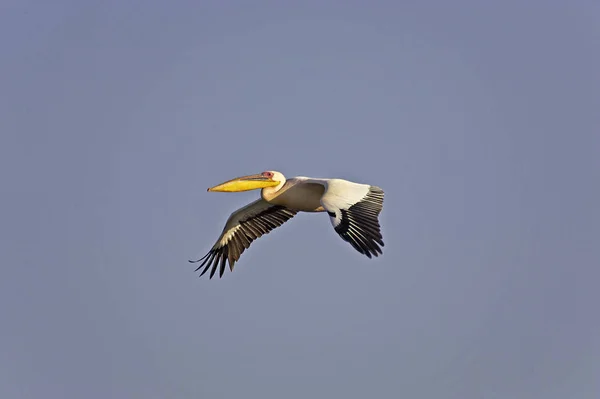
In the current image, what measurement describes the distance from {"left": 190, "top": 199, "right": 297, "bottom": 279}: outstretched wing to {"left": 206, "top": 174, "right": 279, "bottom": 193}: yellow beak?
2.42 ft

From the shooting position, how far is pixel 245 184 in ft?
60.6

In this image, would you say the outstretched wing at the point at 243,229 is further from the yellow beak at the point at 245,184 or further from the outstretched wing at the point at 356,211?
the outstretched wing at the point at 356,211

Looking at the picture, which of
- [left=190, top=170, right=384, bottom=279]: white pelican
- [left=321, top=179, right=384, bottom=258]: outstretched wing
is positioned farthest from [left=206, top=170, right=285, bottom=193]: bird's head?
[left=321, top=179, right=384, bottom=258]: outstretched wing

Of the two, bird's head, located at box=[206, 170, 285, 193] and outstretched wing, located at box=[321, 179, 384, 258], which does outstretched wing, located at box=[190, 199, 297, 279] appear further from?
outstretched wing, located at box=[321, 179, 384, 258]

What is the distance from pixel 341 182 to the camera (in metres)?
16.9

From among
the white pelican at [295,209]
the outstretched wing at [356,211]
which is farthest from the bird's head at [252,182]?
the outstretched wing at [356,211]

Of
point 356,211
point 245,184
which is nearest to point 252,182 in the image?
point 245,184

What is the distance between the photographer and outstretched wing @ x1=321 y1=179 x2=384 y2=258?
48.0ft

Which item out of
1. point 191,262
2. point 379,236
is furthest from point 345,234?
point 191,262

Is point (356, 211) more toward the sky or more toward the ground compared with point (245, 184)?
more toward the ground

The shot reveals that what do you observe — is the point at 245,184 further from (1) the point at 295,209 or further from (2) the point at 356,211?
(2) the point at 356,211

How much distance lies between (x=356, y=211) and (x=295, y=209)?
283 centimetres

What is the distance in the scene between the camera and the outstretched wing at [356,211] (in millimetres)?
14633

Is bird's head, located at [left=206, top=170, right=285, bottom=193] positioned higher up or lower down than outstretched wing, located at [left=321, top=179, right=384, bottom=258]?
higher up
